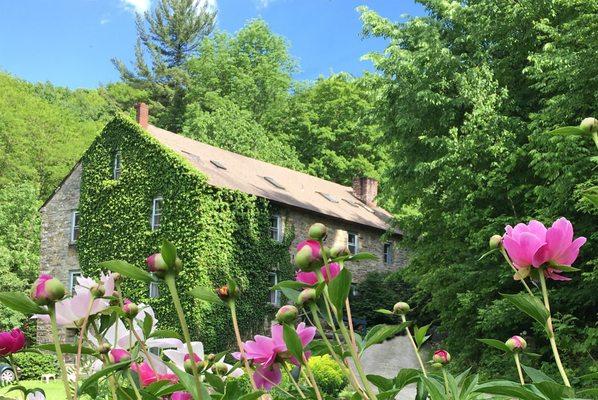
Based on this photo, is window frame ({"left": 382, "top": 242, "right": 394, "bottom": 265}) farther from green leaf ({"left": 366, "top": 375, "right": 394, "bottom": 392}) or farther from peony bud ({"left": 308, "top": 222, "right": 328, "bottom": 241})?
peony bud ({"left": 308, "top": 222, "right": 328, "bottom": 241})

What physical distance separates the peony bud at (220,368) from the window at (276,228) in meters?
18.6

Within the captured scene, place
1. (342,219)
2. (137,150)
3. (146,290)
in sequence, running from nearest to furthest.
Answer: (146,290) → (137,150) → (342,219)

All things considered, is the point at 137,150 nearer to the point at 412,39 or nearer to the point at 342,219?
the point at 342,219

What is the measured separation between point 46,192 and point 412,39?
83.4ft

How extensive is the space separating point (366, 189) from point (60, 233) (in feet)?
39.0

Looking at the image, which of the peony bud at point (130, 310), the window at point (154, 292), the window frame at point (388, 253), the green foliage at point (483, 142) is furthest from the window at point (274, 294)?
the peony bud at point (130, 310)

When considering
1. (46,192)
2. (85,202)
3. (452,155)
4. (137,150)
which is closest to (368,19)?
(452,155)

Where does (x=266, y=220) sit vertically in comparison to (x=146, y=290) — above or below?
Answer: above

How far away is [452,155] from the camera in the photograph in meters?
12.8

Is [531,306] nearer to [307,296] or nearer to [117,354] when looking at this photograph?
[307,296]

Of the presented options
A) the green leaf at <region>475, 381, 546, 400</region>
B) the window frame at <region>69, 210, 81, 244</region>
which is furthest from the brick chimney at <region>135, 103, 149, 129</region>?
the green leaf at <region>475, 381, 546, 400</region>

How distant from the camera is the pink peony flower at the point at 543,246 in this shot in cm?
111

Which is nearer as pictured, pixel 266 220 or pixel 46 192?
pixel 266 220

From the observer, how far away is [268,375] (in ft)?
3.80
